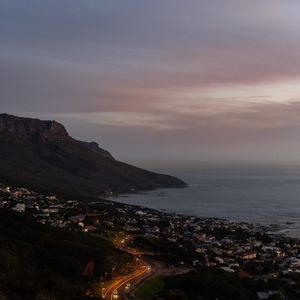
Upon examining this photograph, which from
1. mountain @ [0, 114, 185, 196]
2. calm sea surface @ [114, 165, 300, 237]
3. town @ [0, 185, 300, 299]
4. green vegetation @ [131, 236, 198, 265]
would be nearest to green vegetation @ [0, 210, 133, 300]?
green vegetation @ [131, 236, 198, 265]

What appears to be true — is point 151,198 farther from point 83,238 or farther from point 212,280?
point 212,280

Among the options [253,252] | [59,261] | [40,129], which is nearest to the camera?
[59,261]

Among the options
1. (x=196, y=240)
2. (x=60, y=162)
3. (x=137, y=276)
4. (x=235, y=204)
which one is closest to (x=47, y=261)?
(x=137, y=276)

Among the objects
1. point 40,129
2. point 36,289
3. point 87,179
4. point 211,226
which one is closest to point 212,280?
point 36,289

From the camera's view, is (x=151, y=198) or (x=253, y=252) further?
(x=151, y=198)

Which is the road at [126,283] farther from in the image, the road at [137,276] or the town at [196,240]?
the town at [196,240]

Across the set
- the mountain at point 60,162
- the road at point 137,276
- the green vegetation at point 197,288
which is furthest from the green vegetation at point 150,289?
the mountain at point 60,162
